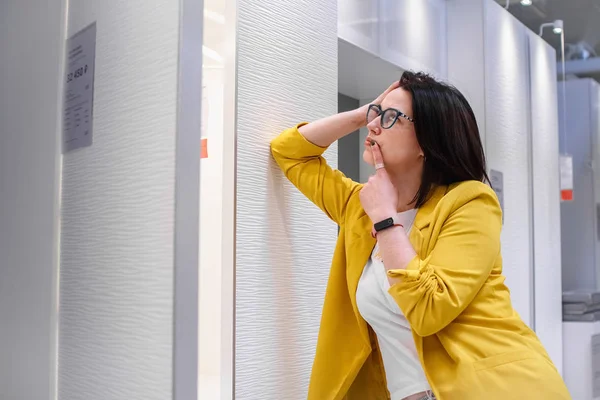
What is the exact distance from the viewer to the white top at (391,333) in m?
1.50

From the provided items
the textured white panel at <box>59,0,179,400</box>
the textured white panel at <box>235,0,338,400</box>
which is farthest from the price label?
the textured white panel at <box>235,0,338,400</box>

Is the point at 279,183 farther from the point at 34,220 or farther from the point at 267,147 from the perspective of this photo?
the point at 34,220

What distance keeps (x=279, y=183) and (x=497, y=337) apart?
67 cm

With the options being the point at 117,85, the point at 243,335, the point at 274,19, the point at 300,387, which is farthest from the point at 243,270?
the point at 274,19

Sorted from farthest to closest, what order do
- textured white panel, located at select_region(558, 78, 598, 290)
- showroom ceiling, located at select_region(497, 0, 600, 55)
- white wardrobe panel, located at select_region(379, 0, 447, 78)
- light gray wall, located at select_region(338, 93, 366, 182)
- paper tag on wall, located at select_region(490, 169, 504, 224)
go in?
textured white panel, located at select_region(558, 78, 598, 290), showroom ceiling, located at select_region(497, 0, 600, 55), paper tag on wall, located at select_region(490, 169, 504, 224), light gray wall, located at select_region(338, 93, 366, 182), white wardrobe panel, located at select_region(379, 0, 447, 78)

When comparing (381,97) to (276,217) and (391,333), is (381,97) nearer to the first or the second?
(276,217)

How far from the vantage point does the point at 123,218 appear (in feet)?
4.67

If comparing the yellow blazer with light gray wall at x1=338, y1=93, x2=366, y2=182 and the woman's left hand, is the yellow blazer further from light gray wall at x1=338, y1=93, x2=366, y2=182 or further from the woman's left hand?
light gray wall at x1=338, y1=93, x2=366, y2=182

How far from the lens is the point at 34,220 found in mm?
1716

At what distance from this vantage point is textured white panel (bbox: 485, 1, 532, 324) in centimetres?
340

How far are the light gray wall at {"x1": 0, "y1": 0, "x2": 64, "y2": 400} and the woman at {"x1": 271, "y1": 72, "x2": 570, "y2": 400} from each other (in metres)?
0.58

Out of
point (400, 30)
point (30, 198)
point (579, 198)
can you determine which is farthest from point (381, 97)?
point (579, 198)

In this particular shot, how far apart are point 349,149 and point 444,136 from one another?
1.46 meters

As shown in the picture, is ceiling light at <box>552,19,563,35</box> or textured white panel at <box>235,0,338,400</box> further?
ceiling light at <box>552,19,563,35</box>
